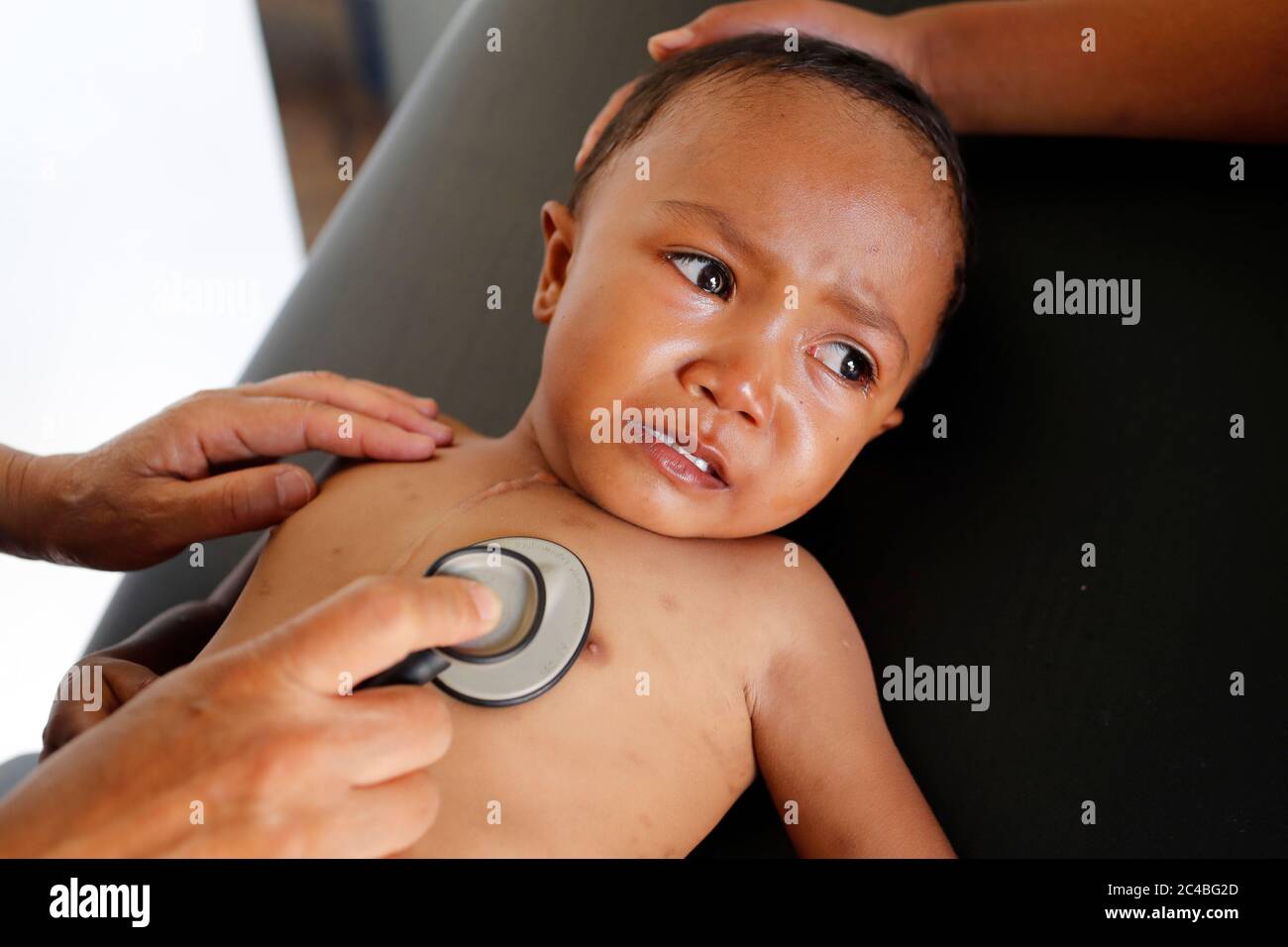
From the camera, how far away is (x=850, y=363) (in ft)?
3.04

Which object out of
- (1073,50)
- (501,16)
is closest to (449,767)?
(1073,50)

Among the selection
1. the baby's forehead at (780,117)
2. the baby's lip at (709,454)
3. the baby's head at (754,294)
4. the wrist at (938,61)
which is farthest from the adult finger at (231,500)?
the wrist at (938,61)

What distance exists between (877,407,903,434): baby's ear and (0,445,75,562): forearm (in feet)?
2.62

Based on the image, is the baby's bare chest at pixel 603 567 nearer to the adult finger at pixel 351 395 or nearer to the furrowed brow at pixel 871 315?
the adult finger at pixel 351 395

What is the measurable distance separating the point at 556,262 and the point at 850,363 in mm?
341

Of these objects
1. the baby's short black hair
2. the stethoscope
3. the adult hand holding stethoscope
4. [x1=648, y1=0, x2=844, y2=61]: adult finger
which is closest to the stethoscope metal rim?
the stethoscope

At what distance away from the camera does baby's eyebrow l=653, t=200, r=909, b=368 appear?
2.81 feet

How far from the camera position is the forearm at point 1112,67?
100cm

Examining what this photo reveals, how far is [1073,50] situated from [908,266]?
406mm

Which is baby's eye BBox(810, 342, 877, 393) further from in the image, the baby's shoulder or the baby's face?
the baby's shoulder

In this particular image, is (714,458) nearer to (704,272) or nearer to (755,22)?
(704,272)

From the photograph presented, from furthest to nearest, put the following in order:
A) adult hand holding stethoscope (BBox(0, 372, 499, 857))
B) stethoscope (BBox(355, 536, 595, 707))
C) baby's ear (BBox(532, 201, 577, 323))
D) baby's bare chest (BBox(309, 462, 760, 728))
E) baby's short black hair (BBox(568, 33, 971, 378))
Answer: baby's ear (BBox(532, 201, 577, 323)), baby's short black hair (BBox(568, 33, 971, 378)), baby's bare chest (BBox(309, 462, 760, 728)), stethoscope (BBox(355, 536, 595, 707)), adult hand holding stethoscope (BBox(0, 372, 499, 857))
